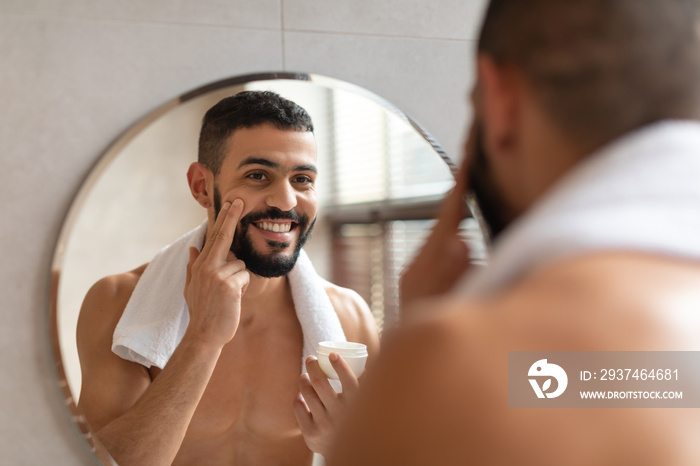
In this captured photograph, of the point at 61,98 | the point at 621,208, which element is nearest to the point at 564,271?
the point at 621,208

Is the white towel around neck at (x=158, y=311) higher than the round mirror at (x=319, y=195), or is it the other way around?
the round mirror at (x=319, y=195)

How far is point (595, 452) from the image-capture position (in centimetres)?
32

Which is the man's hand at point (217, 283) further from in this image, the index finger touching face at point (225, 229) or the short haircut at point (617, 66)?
the short haircut at point (617, 66)

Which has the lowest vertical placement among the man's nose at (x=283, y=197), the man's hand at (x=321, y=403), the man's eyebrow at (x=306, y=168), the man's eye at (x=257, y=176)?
the man's hand at (x=321, y=403)

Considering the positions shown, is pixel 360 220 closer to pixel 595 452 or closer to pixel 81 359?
pixel 81 359

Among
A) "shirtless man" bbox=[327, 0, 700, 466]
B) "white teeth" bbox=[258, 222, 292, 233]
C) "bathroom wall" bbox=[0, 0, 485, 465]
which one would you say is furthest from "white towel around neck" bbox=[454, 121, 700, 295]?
"bathroom wall" bbox=[0, 0, 485, 465]

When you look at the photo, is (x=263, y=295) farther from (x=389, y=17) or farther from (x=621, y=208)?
(x=621, y=208)

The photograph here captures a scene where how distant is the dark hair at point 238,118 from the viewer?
908 mm

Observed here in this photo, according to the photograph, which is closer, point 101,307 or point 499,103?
point 499,103

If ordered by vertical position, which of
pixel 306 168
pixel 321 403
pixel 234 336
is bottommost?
pixel 321 403

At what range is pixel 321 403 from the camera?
931mm

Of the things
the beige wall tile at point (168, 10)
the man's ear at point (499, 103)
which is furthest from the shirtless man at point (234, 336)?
the man's ear at point (499, 103)

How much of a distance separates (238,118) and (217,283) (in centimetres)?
24

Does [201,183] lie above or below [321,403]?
above
